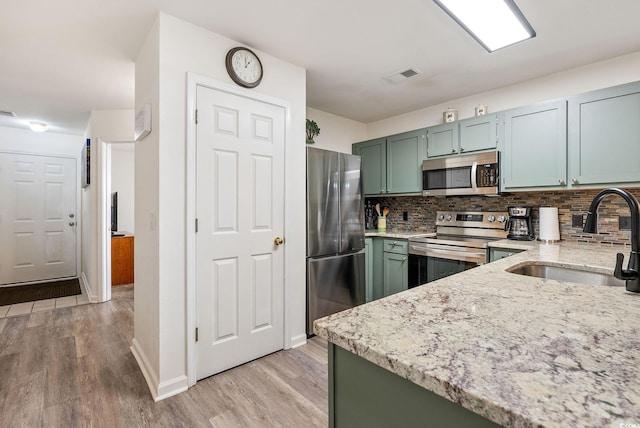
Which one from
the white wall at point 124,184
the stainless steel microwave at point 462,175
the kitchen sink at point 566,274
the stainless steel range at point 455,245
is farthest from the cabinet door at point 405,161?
the white wall at point 124,184

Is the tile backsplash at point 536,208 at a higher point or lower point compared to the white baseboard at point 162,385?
higher

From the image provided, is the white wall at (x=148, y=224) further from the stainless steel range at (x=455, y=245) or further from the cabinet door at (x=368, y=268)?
the stainless steel range at (x=455, y=245)

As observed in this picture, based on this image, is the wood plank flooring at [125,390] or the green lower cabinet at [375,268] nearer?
the wood plank flooring at [125,390]

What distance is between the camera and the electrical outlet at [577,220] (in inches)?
103

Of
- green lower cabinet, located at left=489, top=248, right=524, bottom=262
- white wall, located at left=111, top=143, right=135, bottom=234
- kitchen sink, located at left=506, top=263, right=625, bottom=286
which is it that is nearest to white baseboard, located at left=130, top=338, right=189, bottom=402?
kitchen sink, located at left=506, top=263, right=625, bottom=286

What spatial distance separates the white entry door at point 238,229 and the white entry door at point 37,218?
164 inches

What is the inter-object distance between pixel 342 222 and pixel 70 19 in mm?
2438

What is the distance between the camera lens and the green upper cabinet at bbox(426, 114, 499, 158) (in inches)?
112

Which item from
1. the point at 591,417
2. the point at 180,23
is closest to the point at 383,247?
the point at 180,23

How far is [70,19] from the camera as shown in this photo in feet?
6.27

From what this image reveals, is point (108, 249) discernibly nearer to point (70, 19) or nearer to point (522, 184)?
point (70, 19)

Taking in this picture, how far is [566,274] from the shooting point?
1.63 m

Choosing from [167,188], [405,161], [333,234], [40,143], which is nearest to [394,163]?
[405,161]

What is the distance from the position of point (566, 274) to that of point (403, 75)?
1.98 metres
